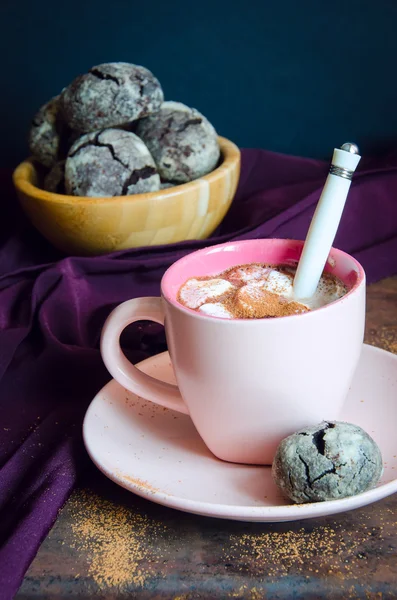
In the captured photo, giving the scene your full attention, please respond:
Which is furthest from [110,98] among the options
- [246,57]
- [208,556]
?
[208,556]

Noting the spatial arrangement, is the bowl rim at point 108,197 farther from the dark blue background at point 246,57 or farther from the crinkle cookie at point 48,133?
the dark blue background at point 246,57

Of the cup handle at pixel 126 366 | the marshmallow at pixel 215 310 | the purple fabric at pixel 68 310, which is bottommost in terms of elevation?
the purple fabric at pixel 68 310

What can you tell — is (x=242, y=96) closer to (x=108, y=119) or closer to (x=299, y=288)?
(x=108, y=119)

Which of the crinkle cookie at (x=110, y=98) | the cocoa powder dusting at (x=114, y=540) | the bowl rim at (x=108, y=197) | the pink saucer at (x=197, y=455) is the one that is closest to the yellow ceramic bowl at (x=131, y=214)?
the bowl rim at (x=108, y=197)

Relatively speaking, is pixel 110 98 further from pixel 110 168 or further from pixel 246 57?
pixel 246 57

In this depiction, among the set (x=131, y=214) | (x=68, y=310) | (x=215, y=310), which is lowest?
(x=68, y=310)
